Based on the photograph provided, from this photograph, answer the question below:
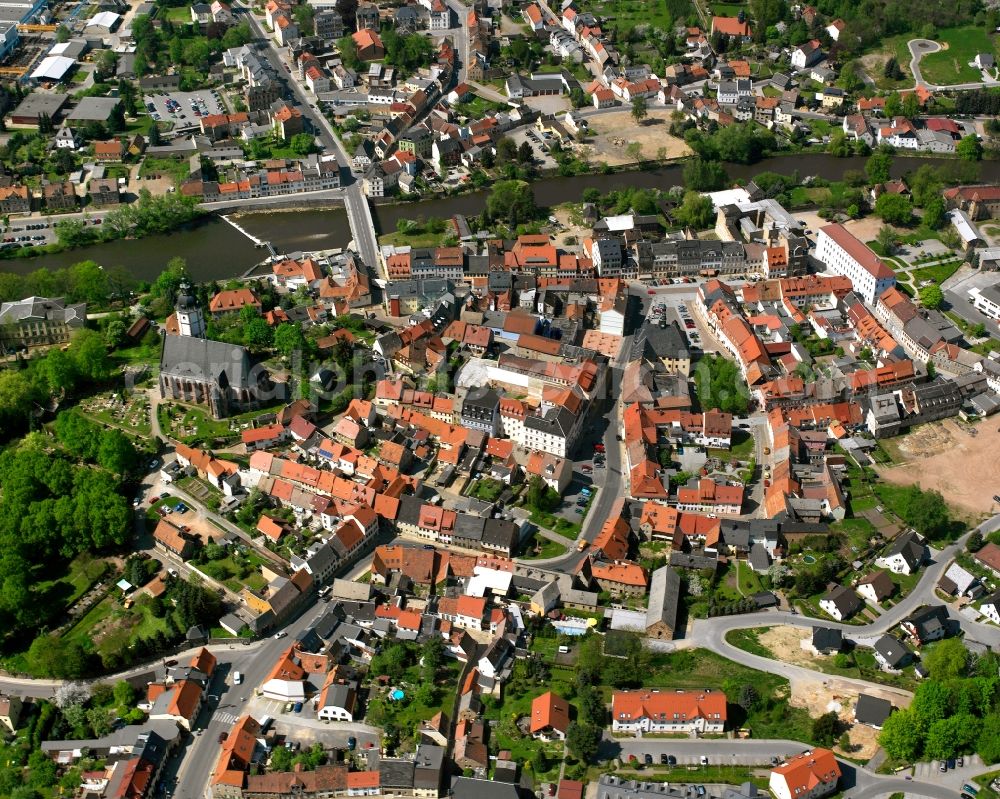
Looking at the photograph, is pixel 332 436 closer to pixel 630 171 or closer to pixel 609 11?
pixel 630 171

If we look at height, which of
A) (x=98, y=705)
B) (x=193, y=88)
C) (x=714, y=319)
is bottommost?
(x=98, y=705)

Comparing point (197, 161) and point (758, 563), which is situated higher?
point (197, 161)

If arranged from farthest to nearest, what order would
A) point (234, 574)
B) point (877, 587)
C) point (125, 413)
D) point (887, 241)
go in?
point (887, 241) → point (125, 413) → point (234, 574) → point (877, 587)

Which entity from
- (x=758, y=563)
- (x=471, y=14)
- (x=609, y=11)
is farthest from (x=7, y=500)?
Result: (x=609, y=11)

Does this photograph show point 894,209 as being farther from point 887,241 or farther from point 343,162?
point 343,162

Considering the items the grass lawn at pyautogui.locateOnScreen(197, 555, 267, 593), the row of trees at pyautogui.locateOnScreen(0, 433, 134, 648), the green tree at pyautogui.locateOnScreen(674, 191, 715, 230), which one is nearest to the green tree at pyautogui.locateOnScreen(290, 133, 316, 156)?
the green tree at pyautogui.locateOnScreen(674, 191, 715, 230)

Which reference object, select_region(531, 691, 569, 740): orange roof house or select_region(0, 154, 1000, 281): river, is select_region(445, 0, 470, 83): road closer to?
select_region(0, 154, 1000, 281): river

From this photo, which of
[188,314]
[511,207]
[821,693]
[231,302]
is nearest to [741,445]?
[821,693]
